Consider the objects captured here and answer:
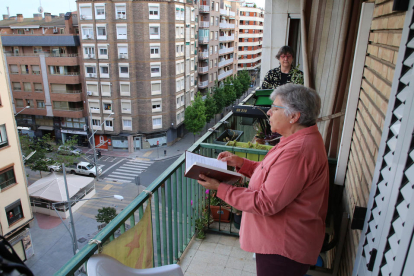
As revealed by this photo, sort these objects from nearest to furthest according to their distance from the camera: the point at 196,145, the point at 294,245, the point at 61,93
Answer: the point at 294,245 < the point at 196,145 < the point at 61,93

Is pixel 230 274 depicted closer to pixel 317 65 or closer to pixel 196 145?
pixel 196 145

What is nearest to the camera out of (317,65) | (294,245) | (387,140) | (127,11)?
(387,140)

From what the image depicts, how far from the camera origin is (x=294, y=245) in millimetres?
1667

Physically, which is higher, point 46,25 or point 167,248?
point 46,25

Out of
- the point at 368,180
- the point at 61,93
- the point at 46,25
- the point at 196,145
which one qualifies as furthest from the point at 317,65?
the point at 46,25

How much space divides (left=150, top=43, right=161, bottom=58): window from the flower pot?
1874 cm

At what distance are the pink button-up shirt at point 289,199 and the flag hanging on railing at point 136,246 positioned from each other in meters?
0.57

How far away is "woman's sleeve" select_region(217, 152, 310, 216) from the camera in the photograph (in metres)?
1.51

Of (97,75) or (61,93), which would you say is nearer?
(97,75)

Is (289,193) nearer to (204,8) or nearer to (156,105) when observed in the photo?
(156,105)

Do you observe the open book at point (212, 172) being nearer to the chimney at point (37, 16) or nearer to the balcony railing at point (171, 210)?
the balcony railing at point (171, 210)

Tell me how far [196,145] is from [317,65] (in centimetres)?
162

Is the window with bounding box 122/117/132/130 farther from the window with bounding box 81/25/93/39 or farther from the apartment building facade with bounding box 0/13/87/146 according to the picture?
the window with bounding box 81/25/93/39

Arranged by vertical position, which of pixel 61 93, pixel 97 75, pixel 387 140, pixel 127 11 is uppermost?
pixel 127 11
